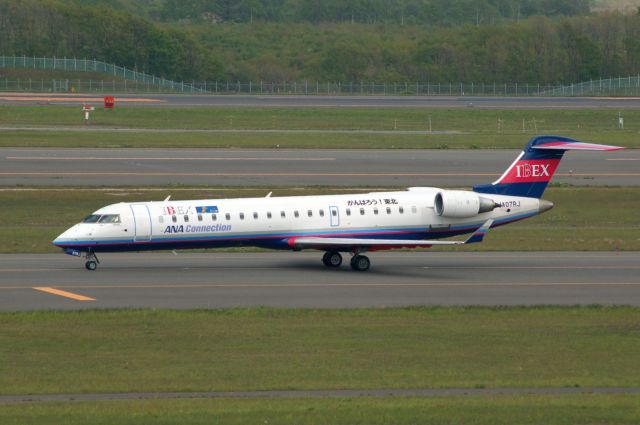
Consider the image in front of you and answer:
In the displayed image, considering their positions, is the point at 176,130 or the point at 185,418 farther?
the point at 176,130

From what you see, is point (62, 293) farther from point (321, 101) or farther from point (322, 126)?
point (321, 101)

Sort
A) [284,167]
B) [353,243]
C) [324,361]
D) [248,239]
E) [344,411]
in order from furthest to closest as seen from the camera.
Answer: [284,167] → [353,243] → [248,239] → [324,361] → [344,411]

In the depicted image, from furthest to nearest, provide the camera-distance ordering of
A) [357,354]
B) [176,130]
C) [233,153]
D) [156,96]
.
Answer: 1. [156,96]
2. [176,130]
3. [233,153]
4. [357,354]

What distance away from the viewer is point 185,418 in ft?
57.2

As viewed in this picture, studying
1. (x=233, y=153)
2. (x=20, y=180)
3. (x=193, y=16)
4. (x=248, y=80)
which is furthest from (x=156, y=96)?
(x=193, y=16)

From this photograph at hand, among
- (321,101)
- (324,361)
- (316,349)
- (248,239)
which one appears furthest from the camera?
(321,101)

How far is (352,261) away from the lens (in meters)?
36.7

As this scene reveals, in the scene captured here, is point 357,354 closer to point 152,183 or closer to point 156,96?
point 152,183

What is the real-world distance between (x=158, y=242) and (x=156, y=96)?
72.8 meters

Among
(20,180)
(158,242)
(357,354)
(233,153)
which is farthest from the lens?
(233,153)

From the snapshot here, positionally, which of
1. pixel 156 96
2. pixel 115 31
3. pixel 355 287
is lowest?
pixel 355 287

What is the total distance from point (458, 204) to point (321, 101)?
65735 millimetres

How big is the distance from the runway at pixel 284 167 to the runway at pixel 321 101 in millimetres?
28578

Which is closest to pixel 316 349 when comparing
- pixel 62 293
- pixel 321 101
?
pixel 62 293
